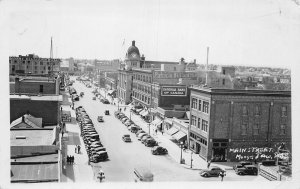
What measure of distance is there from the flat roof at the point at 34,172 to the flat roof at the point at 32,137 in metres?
2.74

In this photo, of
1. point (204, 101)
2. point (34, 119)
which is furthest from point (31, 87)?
point (204, 101)

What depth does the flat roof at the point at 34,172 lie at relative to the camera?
13114 mm

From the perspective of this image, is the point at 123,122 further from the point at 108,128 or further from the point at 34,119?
the point at 34,119

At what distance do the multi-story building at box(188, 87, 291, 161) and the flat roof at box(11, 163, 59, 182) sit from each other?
11.4m

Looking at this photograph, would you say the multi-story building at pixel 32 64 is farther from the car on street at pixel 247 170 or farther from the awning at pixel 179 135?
the car on street at pixel 247 170

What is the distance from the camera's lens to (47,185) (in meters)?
12.5

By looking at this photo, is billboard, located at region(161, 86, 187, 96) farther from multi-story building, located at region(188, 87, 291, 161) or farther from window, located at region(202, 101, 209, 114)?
multi-story building, located at region(188, 87, 291, 161)

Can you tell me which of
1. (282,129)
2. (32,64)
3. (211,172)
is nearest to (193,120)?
(282,129)

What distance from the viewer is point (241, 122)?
23.1 metres

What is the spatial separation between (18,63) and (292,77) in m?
51.2

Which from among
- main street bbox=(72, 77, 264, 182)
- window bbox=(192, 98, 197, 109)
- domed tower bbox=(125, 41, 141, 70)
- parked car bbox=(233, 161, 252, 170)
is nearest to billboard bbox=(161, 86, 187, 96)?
main street bbox=(72, 77, 264, 182)

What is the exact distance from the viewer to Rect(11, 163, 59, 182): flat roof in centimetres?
1311

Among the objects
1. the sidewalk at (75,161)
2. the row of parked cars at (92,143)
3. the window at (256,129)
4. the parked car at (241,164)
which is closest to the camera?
the sidewalk at (75,161)

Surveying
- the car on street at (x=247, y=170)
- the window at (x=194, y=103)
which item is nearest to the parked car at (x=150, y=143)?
the window at (x=194, y=103)
